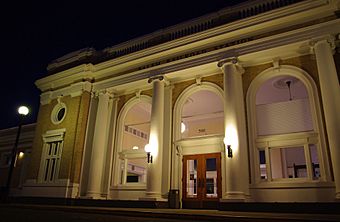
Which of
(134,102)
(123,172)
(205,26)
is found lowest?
(123,172)

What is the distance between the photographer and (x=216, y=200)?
11672 millimetres

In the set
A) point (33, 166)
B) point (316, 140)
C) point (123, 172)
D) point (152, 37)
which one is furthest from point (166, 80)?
point (33, 166)

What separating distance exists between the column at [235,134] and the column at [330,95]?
3011mm

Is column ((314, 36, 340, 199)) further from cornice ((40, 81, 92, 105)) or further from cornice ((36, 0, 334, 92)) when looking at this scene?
cornice ((40, 81, 92, 105))

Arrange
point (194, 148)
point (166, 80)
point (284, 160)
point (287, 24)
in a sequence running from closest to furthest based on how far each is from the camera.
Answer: point (287, 24) → point (194, 148) → point (166, 80) → point (284, 160)

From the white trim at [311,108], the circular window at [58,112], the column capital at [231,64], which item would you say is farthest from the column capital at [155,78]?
the circular window at [58,112]

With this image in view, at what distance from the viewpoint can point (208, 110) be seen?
58.5 ft

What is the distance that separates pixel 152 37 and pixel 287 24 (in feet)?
21.9

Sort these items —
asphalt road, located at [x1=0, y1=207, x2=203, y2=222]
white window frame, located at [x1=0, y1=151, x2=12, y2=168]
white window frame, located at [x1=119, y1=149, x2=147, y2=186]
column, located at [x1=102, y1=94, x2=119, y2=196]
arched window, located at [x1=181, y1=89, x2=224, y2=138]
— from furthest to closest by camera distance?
white window frame, located at [x1=0, y1=151, x2=12, y2=168]
arched window, located at [x1=181, y1=89, x2=224, y2=138]
column, located at [x1=102, y1=94, x2=119, y2=196]
white window frame, located at [x1=119, y1=149, x2=147, y2=186]
asphalt road, located at [x1=0, y1=207, x2=203, y2=222]

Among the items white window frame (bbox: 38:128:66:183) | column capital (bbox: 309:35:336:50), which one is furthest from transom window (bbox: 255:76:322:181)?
white window frame (bbox: 38:128:66:183)

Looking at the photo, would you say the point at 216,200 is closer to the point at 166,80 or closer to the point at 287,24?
the point at 166,80

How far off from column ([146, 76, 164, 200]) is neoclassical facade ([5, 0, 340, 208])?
5 centimetres

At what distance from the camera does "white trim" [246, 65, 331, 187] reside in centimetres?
982

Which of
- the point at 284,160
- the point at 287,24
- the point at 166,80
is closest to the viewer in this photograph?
the point at 287,24
